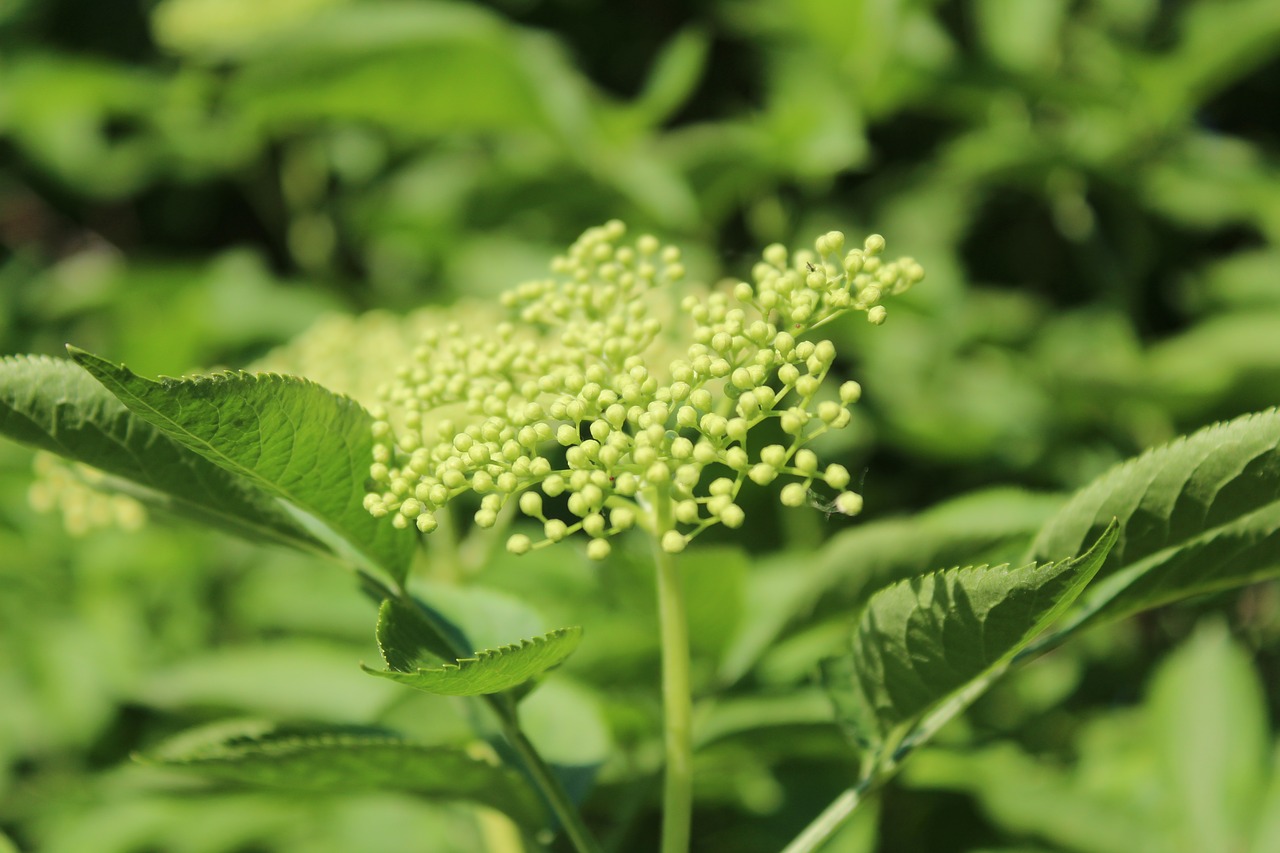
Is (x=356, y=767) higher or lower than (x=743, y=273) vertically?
lower

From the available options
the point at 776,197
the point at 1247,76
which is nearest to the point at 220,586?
the point at 776,197

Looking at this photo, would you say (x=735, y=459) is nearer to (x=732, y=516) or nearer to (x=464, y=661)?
(x=732, y=516)

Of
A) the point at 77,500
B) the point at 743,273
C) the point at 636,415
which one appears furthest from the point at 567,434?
the point at 743,273

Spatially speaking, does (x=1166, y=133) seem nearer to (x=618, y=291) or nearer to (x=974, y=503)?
(x=974, y=503)

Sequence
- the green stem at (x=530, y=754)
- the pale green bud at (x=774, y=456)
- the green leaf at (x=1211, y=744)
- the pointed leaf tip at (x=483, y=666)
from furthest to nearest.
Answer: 1. the green leaf at (x=1211, y=744)
2. the green stem at (x=530, y=754)
3. the pale green bud at (x=774, y=456)
4. the pointed leaf tip at (x=483, y=666)

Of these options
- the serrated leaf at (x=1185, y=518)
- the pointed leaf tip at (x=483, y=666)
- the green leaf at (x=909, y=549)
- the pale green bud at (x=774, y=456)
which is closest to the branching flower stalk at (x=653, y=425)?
the pale green bud at (x=774, y=456)

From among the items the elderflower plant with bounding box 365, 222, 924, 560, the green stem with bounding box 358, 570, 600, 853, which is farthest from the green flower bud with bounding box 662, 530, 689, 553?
the green stem with bounding box 358, 570, 600, 853

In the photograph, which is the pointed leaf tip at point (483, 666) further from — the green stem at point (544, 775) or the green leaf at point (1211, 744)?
the green leaf at point (1211, 744)
